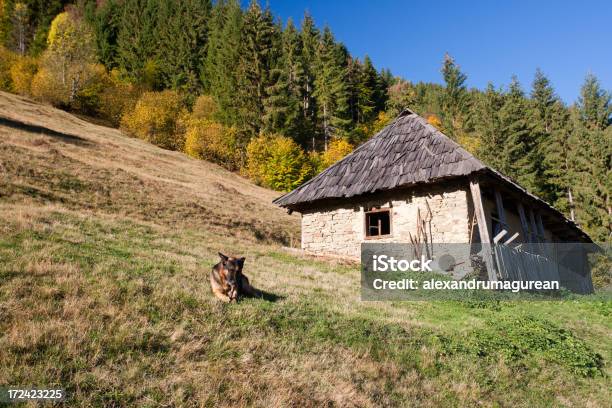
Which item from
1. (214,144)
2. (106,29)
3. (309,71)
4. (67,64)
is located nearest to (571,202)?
(214,144)

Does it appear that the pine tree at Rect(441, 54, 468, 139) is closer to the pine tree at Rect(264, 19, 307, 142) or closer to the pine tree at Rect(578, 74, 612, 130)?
the pine tree at Rect(578, 74, 612, 130)

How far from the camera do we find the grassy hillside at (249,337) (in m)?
3.90

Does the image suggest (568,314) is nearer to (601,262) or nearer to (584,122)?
(601,262)

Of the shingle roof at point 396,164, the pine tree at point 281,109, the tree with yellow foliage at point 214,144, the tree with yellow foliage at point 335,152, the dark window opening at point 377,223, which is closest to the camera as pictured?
the shingle roof at point 396,164

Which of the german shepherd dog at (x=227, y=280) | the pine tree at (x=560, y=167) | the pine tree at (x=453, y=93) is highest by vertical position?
the pine tree at (x=453, y=93)

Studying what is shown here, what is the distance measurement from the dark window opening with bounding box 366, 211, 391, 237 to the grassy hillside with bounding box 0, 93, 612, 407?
3.73 meters

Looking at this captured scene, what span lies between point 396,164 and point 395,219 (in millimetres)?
2068

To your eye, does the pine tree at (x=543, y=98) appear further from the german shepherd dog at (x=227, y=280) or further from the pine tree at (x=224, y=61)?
the german shepherd dog at (x=227, y=280)

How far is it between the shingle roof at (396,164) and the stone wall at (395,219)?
78 centimetres

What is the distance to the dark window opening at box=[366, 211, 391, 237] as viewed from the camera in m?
15.1

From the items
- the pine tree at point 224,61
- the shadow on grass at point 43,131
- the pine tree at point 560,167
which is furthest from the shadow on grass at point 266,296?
the pine tree at point 224,61

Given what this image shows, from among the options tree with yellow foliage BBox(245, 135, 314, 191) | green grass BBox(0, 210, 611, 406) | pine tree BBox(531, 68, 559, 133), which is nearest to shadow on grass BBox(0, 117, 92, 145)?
tree with yellow foliage BBox(245, 135, 314, 191)

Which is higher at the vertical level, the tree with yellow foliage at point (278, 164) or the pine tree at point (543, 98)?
the pine tree at point (543, 98)

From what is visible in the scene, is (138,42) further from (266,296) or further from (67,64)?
(266,296)
